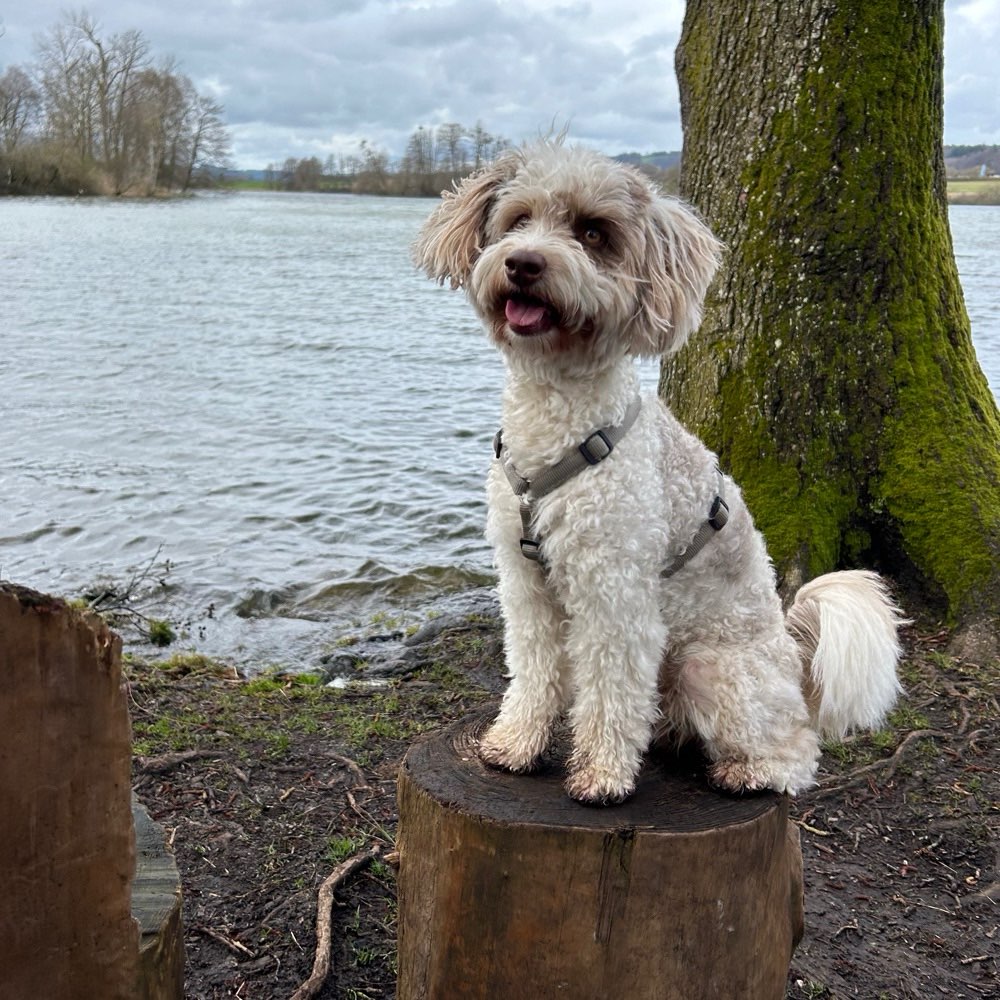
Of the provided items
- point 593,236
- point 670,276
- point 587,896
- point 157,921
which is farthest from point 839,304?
point 157,921

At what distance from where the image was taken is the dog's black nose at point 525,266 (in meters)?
2.97

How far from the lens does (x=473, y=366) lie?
61.8 feet

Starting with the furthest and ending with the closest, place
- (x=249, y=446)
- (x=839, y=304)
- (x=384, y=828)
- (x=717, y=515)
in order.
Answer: (x=249, y=446) < (x=839, y=304) < (x=384, y=828) < (x=717, y=515)

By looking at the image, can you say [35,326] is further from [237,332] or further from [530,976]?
[530,976]

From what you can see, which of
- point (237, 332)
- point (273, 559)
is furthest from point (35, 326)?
point (273, 559)

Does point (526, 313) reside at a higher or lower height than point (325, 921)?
higher

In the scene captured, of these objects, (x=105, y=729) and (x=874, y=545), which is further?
(x=874, y=545)

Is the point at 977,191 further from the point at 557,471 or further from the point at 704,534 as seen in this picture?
the point at 557,471

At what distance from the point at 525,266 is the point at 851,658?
1785 mm

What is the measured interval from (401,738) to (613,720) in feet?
8.08

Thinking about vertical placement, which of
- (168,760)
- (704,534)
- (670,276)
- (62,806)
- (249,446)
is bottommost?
(168,760)

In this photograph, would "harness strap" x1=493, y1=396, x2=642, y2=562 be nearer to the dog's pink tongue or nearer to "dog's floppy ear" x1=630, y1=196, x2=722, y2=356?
"dog's floppy ear" x1=630, y1=196, x2=722, y2=356

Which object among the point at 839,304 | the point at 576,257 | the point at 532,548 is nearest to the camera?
the point at 576,257

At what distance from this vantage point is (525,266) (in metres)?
2.97
